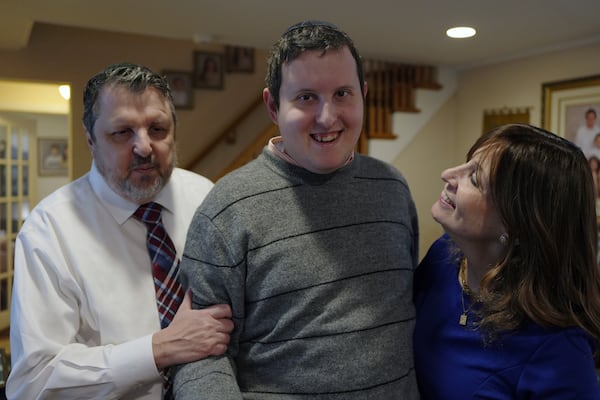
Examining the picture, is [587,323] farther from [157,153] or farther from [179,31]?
[179,31]

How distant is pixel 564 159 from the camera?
1.13 m

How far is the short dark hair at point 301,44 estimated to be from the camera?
3.53 feet

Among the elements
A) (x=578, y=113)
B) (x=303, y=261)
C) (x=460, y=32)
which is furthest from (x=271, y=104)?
(x=578, y=113)

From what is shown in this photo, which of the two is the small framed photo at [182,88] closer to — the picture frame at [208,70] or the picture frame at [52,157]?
the picture frame at [208,70]

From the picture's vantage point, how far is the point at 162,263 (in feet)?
4.70

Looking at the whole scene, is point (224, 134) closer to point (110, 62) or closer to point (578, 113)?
point (110, 62)

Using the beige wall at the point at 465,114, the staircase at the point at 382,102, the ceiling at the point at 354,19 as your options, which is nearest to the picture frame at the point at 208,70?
the staircase at the point at 382,102

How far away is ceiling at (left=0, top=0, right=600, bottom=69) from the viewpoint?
10.00 feet

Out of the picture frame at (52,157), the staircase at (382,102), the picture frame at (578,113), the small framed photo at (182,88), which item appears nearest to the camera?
the picture frame at (578,113)

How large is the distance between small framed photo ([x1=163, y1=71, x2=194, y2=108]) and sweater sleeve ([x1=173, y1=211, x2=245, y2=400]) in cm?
464

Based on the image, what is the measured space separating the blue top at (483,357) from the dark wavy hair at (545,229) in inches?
1.5

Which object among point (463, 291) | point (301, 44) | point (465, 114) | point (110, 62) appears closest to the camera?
point (301, 44)

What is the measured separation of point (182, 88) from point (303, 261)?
4.86 m

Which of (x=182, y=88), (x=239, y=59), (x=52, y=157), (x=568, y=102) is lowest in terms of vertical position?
(x=52, y=157)
